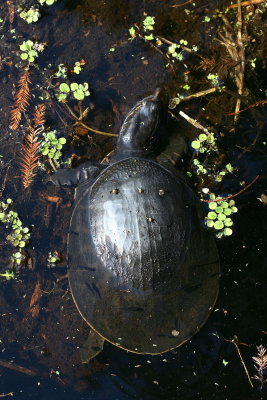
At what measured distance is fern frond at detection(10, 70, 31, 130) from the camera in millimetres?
4516

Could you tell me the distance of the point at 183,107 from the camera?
4.58 m

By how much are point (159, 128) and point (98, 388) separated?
2400 millimetres

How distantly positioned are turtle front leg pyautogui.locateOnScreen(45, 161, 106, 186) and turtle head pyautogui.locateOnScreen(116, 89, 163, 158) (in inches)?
10.4

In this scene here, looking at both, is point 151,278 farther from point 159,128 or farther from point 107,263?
point 159,128

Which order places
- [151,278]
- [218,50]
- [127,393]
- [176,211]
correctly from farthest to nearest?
[218,50]
[127,393]
[176,211]
[151,278]

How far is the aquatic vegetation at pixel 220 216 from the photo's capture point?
4137 millimetres

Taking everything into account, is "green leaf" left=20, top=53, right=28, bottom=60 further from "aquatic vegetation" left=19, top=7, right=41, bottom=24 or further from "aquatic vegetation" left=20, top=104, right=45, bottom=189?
"aquatic vegetation" left=20, top=104, right=45, bottom=189

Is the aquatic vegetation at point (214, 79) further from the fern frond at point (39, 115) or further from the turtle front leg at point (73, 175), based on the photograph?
the fern frond at point (39, 115)

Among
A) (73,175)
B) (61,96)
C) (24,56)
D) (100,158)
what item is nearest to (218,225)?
(100,158)

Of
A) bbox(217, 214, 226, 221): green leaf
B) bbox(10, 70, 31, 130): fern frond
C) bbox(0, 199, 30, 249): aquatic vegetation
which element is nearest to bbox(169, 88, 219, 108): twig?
bbox(217, 214, 226, 221): green leaf

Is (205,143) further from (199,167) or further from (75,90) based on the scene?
(75,90)

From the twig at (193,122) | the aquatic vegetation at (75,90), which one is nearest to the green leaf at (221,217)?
the twig at (193,122)

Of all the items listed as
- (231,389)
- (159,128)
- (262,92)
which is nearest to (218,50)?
(262,92)

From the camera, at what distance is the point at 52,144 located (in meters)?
4.39
